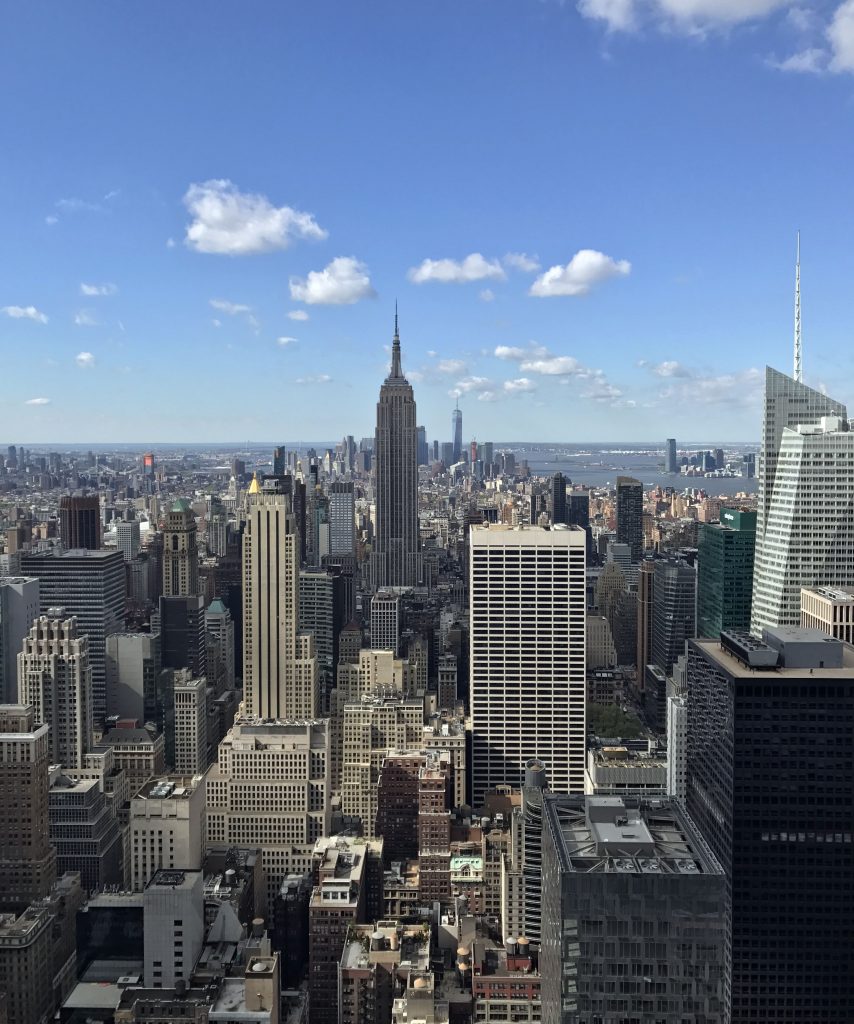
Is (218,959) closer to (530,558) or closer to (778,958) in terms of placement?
(778,958)

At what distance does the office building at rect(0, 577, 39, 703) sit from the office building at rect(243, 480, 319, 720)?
225 inches

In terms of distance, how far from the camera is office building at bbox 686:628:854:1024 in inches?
495

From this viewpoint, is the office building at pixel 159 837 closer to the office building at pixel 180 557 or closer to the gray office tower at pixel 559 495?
the office building at pixel 180 557

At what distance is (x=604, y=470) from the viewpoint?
48.8m

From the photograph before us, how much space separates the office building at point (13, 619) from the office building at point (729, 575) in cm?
1772

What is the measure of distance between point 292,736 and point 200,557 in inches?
656

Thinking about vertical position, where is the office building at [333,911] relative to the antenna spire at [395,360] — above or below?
below

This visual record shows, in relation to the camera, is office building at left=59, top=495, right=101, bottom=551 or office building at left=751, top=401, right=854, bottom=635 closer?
office building at left=751, top=401, right=854, bottom=635

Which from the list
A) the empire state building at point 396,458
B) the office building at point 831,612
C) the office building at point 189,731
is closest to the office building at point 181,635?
the office building at point 189,731

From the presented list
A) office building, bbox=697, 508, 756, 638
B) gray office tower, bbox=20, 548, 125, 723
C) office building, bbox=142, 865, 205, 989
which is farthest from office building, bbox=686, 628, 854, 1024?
gray office tower, bbox=20, 548, 125, 723

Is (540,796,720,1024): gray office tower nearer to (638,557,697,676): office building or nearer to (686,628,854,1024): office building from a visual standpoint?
(686,628,854,1024): office building

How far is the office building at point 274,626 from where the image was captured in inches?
1163

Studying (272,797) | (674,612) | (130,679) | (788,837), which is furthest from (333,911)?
(674,612)

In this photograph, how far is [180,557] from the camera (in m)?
36.6
